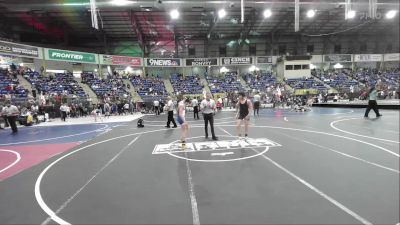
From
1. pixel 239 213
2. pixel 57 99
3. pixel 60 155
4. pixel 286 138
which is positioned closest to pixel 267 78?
pixel 57 99

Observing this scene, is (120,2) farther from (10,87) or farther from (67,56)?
(10,87)

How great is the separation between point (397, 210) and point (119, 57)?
38.8 metres

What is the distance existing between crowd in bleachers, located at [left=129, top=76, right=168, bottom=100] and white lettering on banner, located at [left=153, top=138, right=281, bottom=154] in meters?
25.0

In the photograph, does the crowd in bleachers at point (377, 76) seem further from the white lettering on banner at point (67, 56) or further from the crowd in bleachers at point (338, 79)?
the white lettering on banner at point (67, 56)

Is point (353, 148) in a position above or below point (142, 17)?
below

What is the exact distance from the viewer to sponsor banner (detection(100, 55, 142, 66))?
37.5 metres

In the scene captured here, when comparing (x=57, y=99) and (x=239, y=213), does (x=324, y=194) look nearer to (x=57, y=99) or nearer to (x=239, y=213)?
(x=239, y=213)

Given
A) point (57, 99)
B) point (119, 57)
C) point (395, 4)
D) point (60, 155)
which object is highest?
point (395, 4)

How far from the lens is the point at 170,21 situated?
36781 mm

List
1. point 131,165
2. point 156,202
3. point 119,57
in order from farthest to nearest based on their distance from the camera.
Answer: point 119,57, point 131,165, point 156,202

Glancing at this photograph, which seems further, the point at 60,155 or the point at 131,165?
the point at 60,155

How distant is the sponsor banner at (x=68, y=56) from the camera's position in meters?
31.5

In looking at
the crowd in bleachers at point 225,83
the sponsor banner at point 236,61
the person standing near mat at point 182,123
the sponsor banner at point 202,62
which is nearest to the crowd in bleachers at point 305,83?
the sponsor banner at point 236,61

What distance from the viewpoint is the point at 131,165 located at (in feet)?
21.8
